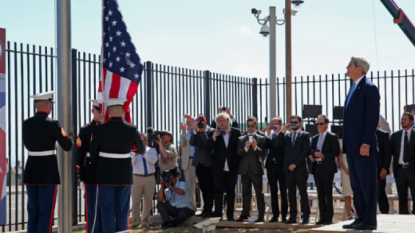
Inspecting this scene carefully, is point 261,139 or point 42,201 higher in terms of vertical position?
point 261,139

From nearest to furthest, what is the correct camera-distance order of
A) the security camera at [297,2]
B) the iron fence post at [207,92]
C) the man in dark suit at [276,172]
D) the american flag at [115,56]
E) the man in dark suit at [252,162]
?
the american flag at [115,56], the man in dark suit at [276,172], the man in dark suit at [252,162], the iron fence post at [207,92], the security camera at [297,2]

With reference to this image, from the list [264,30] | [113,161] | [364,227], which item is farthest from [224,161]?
[364,227]

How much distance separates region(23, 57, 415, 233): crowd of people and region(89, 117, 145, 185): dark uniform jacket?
12mm

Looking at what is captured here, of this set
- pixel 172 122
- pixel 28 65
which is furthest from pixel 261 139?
pixel 28 65

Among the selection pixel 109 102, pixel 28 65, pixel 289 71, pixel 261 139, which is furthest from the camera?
pixel 289 71

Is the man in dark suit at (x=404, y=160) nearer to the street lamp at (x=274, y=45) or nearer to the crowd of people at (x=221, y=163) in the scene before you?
the crowd of people at (x=221, y=163)

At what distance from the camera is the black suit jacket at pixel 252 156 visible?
9.43 m

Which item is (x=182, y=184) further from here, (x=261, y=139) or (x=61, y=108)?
(x=61, y=108)

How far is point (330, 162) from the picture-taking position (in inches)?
344

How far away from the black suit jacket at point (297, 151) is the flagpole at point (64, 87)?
15.4 ft

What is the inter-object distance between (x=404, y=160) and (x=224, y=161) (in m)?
3.11

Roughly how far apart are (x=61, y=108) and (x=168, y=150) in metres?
4.90

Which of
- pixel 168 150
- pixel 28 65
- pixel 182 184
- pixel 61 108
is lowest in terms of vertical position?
pixel 182 184

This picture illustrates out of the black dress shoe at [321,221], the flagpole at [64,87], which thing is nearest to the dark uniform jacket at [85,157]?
the flagpole at [64,87]
